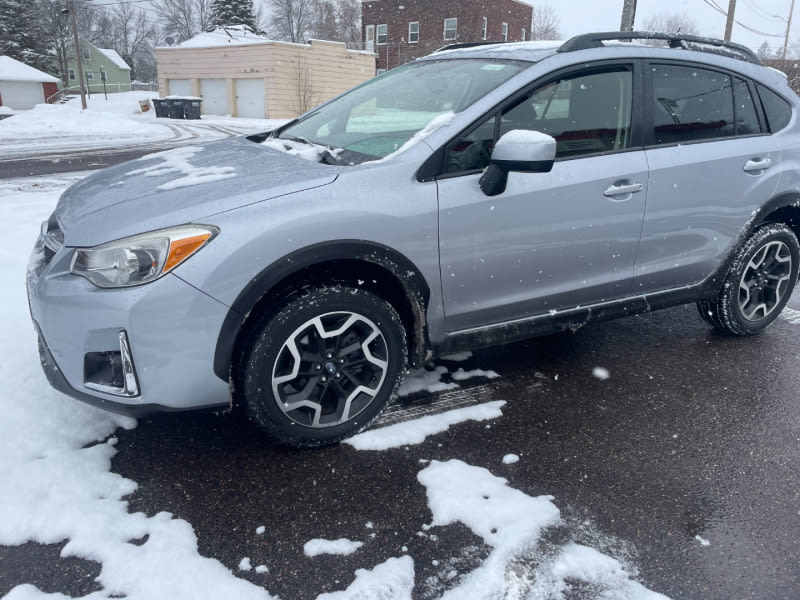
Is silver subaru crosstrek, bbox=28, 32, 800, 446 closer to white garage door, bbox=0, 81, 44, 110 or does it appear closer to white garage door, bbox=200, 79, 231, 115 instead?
white garage door, bbox=200, 79, 231, 115

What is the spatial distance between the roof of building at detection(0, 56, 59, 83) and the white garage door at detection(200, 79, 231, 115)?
13.9 metres

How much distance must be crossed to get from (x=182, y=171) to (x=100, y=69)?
70.2 meters

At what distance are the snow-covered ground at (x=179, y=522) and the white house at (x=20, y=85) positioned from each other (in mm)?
45786

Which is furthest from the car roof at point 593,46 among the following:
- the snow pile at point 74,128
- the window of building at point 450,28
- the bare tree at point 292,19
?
the bare tree at point 292,19

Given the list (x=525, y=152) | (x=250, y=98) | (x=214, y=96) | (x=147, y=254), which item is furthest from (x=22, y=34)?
(x=525, y=152)

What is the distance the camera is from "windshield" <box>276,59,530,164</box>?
2922mm

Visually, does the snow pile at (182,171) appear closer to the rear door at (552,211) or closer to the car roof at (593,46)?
the rear door at (552,211)

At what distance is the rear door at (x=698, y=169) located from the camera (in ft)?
10.8

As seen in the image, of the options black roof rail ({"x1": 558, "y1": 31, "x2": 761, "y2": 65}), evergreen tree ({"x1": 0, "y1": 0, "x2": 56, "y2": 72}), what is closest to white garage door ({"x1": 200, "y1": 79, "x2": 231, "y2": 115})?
evergreen tree ({"x1": 0, "y1": 0, "x2": 56, "y2": 72})

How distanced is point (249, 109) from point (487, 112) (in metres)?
34.5

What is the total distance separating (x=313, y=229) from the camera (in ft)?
7.95

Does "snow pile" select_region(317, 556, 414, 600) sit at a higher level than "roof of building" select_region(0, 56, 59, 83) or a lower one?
lower

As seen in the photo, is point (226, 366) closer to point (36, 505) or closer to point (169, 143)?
point (36, 505)

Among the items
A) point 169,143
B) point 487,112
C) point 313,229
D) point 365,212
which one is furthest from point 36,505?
point 169,143
